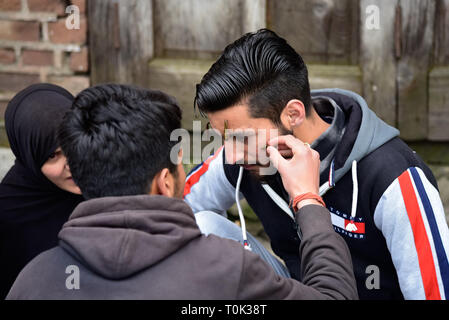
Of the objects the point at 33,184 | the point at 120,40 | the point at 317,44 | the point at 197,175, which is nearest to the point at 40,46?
the point at 120,40

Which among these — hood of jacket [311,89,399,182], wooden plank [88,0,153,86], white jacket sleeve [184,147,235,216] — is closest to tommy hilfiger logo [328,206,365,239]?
hood of jacket [311,89,399,182]

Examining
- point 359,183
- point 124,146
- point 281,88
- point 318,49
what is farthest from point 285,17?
point 124,146

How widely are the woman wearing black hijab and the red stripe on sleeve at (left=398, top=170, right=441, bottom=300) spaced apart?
130 cm

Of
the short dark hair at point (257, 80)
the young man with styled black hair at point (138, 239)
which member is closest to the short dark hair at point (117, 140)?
the young man with styled black hair at point (138, 239)

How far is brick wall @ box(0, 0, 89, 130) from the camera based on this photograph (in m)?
3.21

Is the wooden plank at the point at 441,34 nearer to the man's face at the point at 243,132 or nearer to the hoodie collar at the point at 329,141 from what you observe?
the hoodie collar at the point at 329,141

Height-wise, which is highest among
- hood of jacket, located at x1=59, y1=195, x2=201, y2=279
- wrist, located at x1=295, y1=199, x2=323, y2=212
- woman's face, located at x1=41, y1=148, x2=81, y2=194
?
hood of jacket, located at x1=59, y1=195, x2=201, y2=279

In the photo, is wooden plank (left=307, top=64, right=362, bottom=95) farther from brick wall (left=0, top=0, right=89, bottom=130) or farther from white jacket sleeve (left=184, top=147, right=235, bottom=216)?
brick wall (left=0, top=0, right=89, bottom=130)

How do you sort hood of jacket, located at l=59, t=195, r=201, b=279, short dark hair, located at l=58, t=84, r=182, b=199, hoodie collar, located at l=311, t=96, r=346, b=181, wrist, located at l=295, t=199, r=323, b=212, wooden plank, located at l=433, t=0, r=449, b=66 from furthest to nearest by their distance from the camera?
wooden plank, located at l=433, t=0, r=449, b=66 → hoodie collar, located at l=311, t=96, r=346, b=181 → wrist, located at l=295, t=199, r=323, b=212 → short dark hair, located at l=58, t=84, r=182, b=199 → hood of jacket, located at l=59, t=195, r=201, b=279

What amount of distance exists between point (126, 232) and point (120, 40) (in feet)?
6.89

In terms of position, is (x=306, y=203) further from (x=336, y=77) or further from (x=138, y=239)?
(x=336, y=77)

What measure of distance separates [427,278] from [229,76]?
0.92 m

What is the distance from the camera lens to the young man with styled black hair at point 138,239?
1404 mm
